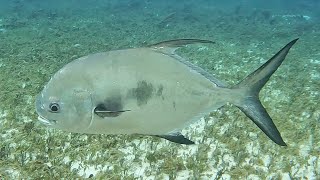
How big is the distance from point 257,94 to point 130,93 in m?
1.02

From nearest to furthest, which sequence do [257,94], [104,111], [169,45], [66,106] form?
[104,111], [66,106], [169,45], [257,94]

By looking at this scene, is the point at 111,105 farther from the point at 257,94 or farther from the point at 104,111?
the point at 257,94

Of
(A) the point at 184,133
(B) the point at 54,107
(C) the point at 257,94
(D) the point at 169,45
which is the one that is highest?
(D) the point at 169,45

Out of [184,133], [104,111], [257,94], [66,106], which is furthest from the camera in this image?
[184,133]

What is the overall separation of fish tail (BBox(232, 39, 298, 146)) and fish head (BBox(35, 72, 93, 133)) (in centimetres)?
111

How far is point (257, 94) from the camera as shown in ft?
8.24

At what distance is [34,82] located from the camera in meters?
8.66

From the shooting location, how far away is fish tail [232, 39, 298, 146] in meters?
2.46

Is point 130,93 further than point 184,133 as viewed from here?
No

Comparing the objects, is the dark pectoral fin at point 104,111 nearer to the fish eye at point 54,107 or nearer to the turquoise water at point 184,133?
the fish eye at point 54,107

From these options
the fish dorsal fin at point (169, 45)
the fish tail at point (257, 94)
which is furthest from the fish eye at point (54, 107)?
the fish tail at point (257, 94)

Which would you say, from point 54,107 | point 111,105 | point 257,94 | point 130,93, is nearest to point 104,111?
point 111,105

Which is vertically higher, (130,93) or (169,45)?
(169,45)

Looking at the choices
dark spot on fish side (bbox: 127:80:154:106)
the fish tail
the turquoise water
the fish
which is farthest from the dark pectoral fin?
the turquoise water
